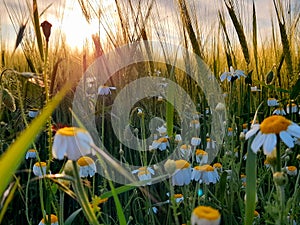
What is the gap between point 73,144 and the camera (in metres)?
0.47

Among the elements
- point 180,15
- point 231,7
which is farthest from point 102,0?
point 231,7

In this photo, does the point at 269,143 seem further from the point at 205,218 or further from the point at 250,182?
the point at 205,218

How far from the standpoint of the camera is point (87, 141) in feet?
1.50

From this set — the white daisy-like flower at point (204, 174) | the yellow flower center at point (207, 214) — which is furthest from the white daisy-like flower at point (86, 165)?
the yellow flower center at point (207, 214)

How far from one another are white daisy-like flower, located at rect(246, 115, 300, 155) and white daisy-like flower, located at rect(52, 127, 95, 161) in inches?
7.0

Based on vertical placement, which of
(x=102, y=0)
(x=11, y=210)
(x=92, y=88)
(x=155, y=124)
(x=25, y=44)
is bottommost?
(x=11, y=210)

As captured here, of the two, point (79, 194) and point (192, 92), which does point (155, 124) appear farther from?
point (79, 194)

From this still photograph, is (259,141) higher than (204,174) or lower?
higher

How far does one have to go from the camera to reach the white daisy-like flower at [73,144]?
46 centimetres

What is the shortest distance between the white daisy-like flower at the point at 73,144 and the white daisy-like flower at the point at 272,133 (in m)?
0.18

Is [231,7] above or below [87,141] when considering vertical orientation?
above

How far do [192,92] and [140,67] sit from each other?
0.22 meters

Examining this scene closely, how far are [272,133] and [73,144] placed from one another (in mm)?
216

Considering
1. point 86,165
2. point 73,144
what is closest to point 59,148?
point 73,144
